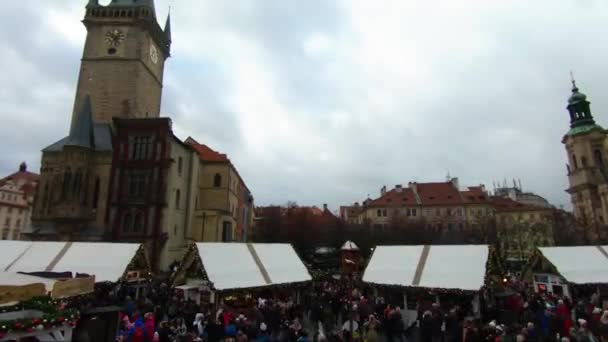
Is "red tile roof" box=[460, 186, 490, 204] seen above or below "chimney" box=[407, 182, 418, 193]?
below

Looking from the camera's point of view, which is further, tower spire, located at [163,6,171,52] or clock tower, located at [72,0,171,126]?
tower spire, located at [163,6,171,52]

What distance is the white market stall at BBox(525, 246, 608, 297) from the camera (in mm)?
15938

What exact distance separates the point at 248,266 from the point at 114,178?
73.9ft

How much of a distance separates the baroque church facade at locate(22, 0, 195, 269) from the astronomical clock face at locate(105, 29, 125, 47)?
4.69m

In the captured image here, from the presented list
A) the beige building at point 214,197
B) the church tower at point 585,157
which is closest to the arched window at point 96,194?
the beige building at point 214,197

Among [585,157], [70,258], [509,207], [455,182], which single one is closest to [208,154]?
[70,258]

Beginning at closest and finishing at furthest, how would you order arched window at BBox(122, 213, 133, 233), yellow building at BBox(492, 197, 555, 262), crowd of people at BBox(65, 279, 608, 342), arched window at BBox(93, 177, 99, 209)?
crowd of people at BBox(65, 279, 608, 342)
arched window at BBox(122, 213, 133, 233)
arched window at BBox(93, 177, 99, 209)
yellow building at BBox(492, 197, 555, 262)

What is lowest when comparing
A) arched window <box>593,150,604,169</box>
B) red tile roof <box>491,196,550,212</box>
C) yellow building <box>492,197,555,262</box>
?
yellow building <box>492,197,555,262</box>

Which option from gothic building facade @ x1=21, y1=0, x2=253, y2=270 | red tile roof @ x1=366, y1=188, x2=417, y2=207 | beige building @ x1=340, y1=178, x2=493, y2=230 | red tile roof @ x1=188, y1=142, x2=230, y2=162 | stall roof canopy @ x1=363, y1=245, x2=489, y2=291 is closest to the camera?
stall roof canopy @ x1=363, y1=245, x2=489, y2=291

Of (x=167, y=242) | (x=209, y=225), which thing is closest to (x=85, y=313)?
(x=167, y=242)

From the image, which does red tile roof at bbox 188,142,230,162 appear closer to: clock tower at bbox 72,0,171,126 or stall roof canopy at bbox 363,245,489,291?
clock tower at bbox 72,0,171,126

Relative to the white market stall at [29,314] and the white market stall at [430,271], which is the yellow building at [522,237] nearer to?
the white market stall at [430,271]

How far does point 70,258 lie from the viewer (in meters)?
17.5

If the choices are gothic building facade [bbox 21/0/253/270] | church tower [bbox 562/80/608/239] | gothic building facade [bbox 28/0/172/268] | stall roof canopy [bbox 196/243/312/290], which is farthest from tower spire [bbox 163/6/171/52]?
church tower [bbox 562/80/608/239]
